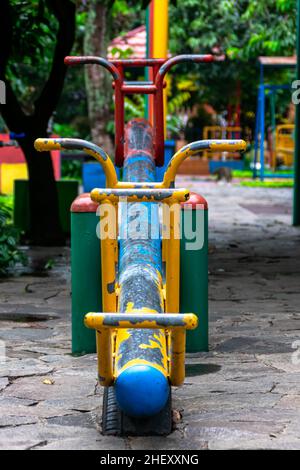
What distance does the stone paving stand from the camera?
3.66m

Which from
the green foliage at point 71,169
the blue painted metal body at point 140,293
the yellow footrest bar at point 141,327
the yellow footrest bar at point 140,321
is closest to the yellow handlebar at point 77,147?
the blue painted metal body at point 140,293

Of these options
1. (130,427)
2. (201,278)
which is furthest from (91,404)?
(201,278)

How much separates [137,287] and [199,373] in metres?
0.81

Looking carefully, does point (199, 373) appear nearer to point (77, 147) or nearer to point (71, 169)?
point (77, 147)

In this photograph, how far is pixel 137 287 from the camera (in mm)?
4035

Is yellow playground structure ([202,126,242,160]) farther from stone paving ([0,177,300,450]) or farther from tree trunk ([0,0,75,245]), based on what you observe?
stone paving ([0,177,300,450])

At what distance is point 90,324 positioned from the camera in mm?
3242

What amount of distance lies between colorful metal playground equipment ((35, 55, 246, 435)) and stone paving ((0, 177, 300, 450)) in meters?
0.15

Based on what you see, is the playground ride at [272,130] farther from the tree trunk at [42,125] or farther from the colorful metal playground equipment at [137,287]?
the colorful metal playground equipment at [137,287]

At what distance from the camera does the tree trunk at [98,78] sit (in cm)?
1895

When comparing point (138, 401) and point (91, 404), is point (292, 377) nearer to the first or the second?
point (91, 404)

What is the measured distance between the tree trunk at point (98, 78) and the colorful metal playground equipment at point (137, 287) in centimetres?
1388

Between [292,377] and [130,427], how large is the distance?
116 centimetres

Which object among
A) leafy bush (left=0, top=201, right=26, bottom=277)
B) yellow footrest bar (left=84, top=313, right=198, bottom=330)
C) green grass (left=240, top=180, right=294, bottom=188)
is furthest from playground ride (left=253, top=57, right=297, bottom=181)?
yellow footrest bar (left=84, top=313, right=198, bottom=330)
